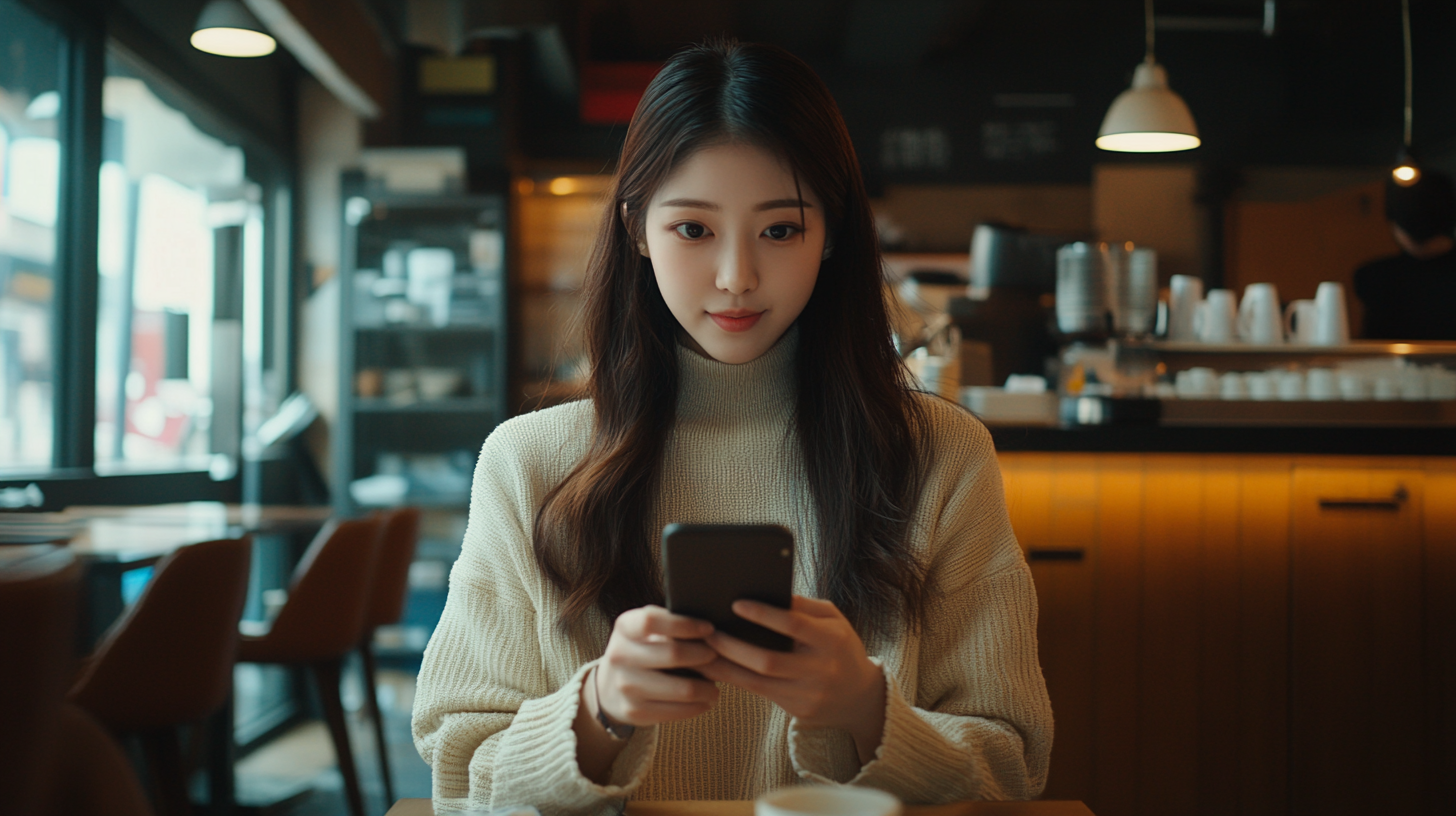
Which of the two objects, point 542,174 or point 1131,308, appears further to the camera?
point 542,174

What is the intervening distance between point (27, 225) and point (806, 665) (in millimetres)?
3061

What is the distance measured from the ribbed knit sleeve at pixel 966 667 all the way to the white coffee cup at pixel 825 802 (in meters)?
0.30

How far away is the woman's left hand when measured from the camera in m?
0.76

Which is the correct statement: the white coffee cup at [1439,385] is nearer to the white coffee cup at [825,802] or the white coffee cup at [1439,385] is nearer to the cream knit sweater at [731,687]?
the cream knit sweater at [731,687]

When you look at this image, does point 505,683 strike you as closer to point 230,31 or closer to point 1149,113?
point 230,31

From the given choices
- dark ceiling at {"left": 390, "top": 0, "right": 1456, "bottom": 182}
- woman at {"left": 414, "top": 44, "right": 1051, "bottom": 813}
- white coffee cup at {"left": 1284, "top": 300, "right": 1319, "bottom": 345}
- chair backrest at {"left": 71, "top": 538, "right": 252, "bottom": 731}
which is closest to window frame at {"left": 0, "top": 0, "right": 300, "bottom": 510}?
chair backrest at {"left": 71, "top": 538, "right": 252, "bottom": 731}

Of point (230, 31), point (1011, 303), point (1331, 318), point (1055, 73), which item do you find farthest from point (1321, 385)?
point (230, 31)

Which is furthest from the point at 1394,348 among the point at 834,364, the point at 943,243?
the point at 834,364

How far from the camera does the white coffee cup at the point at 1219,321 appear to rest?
3316 millimetres

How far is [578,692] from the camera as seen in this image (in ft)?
2.86

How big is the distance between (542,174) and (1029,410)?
326 centimetres

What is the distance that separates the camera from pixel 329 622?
8.87 ft

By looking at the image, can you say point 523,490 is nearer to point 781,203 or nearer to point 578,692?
point 578,692

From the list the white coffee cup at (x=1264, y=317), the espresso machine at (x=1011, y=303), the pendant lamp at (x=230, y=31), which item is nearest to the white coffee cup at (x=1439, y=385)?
the white coffee cup at (x=1264, y=317)
